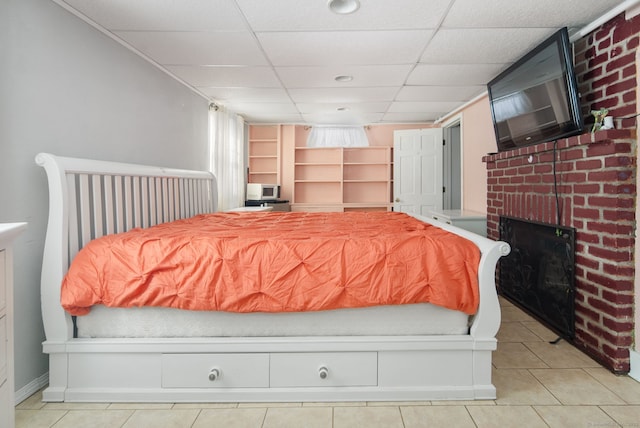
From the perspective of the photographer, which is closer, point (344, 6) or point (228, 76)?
point (344, 6)

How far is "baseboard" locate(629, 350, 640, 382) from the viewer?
1.90 metres

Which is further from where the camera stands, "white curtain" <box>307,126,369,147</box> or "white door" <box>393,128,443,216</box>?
"white curtain" <box>307,126,369,147</box>

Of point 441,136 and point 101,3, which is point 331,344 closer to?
point 101,3

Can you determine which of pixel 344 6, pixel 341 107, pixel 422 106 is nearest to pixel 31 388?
pixel 344 6

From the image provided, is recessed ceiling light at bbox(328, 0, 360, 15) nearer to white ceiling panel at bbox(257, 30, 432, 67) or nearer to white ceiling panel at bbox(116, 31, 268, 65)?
white ceiling panel at bbox(257, 30, 432, 67)

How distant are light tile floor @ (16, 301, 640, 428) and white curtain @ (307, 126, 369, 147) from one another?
4.66 m

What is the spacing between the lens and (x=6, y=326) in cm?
107

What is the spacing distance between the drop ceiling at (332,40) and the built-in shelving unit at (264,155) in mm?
1955

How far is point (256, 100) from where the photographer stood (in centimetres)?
434

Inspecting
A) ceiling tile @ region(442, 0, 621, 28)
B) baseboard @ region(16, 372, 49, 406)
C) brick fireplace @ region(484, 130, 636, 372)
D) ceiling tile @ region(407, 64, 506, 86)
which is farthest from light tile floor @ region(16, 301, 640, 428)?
ceiling tile @ region(407, 64, 506, 86)

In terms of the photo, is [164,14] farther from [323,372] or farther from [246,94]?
[323,372]

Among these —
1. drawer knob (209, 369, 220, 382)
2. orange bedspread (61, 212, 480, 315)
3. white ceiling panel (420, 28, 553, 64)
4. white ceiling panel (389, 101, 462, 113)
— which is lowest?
drawer knob (209, 369, 220, 382)

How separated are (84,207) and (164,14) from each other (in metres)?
1.26

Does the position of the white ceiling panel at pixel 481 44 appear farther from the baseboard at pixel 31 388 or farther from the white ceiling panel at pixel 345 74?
the baseboard at pixel 31 388
